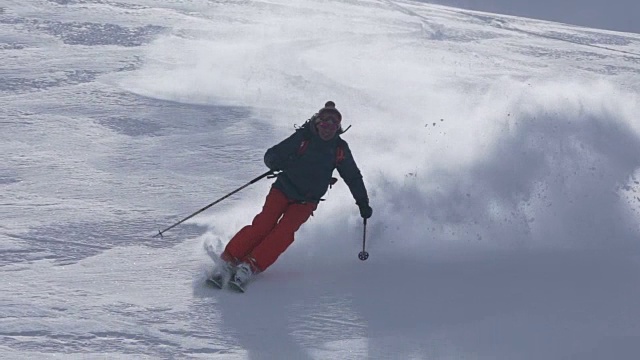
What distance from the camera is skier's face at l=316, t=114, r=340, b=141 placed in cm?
668

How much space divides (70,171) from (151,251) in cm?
229

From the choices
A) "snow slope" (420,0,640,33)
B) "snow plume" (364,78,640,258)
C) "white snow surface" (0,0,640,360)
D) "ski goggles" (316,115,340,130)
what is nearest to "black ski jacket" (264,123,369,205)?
"ski goggles" (316,115,340,130)

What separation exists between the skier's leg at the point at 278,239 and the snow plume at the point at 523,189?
0.84 metres

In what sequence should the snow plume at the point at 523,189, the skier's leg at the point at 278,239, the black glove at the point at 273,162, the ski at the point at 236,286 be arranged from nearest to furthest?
the ski at the point at 236,286 < the skier's leg at the point at 278,239 < the black glove at the point at 273,162 < the snow plume at the point at 523,189

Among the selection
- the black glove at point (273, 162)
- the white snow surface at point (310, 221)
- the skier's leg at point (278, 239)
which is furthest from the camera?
the black glove at point (273, 162)

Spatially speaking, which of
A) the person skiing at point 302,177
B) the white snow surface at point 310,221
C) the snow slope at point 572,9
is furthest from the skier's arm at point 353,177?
the snow slope at point 572,9

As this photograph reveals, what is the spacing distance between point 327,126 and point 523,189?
199 cm

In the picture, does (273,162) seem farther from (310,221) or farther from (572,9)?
(572,9)

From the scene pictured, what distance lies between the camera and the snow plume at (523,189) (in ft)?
24.7

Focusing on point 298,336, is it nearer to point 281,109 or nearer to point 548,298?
point 548,298

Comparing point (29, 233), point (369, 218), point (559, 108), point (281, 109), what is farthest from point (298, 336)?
point (281, 109)

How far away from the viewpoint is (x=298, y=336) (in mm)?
5660

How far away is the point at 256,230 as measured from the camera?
6691 millimetres

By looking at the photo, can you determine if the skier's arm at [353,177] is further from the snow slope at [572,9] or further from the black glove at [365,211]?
the snow slope at [572,9]
